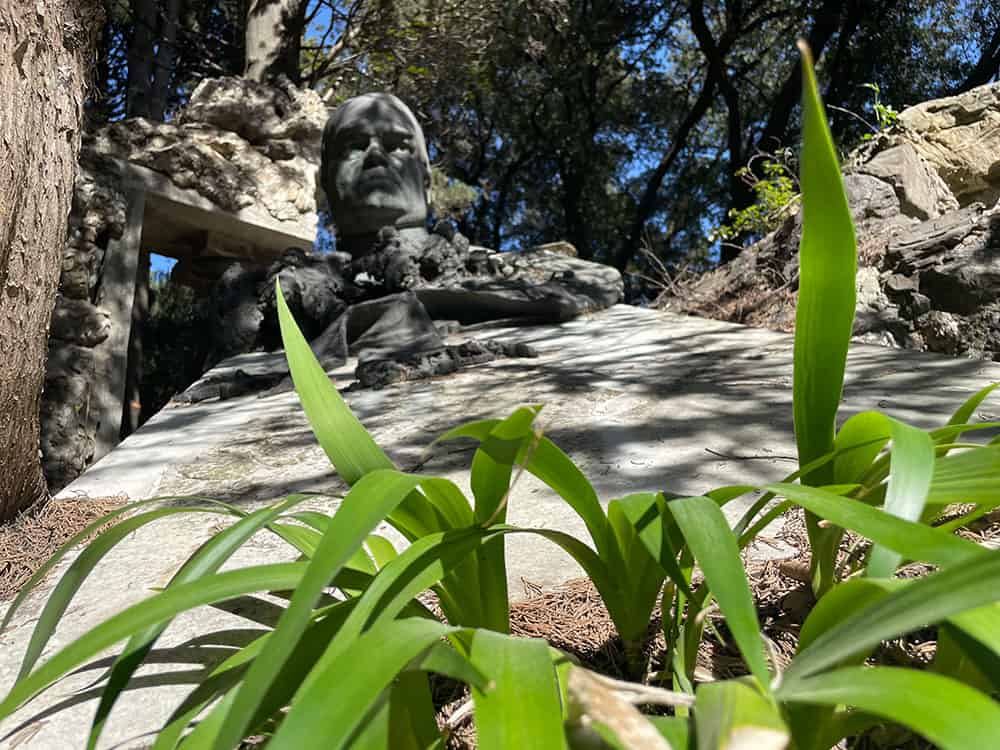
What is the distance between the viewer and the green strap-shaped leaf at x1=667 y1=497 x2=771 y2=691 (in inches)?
21.1

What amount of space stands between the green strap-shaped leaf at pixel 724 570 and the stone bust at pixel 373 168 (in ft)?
17.0

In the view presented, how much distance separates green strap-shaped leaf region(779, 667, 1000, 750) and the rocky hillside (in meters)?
3.26

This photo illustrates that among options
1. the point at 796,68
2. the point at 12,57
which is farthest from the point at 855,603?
the point at 796,68

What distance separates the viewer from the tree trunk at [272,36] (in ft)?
24.7

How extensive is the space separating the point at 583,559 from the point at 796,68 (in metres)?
11.2

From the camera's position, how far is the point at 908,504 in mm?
696

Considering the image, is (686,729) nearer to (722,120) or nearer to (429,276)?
(429,276)

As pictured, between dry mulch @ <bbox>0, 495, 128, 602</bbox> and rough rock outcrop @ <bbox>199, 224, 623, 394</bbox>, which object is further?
rough rock outcrop @ <bbox>199, 224, 623, 394</bbox>

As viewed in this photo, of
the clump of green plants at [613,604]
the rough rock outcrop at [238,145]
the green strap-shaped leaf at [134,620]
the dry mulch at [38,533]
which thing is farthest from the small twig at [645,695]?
the rough rock outcrop at [238,145]

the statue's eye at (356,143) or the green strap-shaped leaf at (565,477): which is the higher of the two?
the statue's eye at (356,143)

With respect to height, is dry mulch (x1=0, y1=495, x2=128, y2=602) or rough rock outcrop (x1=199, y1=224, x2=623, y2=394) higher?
rough rock outcrop (x1=199, y1=224, x2=623, y2=394)

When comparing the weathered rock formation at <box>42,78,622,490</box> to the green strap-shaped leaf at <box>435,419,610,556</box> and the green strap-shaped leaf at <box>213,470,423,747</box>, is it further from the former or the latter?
the green strap-shaped leaf at <box>213,470,423,747</box>

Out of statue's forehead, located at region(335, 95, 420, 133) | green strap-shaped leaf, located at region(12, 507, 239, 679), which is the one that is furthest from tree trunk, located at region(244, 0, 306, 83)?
green strap-shaped leaf, located at region(12, 507, 239, 679)

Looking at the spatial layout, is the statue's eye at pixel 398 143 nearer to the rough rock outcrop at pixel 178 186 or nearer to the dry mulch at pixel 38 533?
the rough rock outcrop at pixel 178 186
